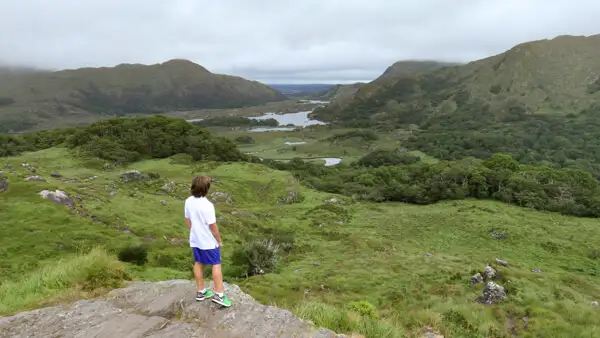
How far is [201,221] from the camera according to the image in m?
10.7

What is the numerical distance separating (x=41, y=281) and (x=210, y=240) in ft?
22.6

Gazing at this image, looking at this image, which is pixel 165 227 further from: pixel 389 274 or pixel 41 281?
pixel 41 281

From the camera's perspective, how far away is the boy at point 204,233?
418 inches

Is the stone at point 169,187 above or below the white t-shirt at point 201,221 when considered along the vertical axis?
below

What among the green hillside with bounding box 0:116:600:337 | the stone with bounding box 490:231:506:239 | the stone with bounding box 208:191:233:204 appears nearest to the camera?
the green hillside with bounding box 0:116:600:337

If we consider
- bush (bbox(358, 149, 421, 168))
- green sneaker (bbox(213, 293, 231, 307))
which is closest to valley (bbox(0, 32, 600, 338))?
green sneaker (bbox(213, 293, 231, 307))

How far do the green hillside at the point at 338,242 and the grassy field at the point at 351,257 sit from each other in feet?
0.44

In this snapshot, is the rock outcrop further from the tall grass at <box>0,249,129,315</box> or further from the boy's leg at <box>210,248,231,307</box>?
the tall grass at <box>0,249,129,315</box>

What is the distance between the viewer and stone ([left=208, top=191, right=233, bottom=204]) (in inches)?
2682

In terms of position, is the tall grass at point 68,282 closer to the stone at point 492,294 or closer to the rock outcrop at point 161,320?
the rock outcrop at point 161,320

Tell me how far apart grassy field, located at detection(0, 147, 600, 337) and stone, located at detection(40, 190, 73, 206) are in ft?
2.90

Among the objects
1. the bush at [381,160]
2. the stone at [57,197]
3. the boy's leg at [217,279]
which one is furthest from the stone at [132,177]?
the bush at [381,160]

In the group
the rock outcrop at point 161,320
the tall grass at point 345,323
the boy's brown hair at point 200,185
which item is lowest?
the tall grass at point 345,323

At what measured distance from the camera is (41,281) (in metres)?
13.2
